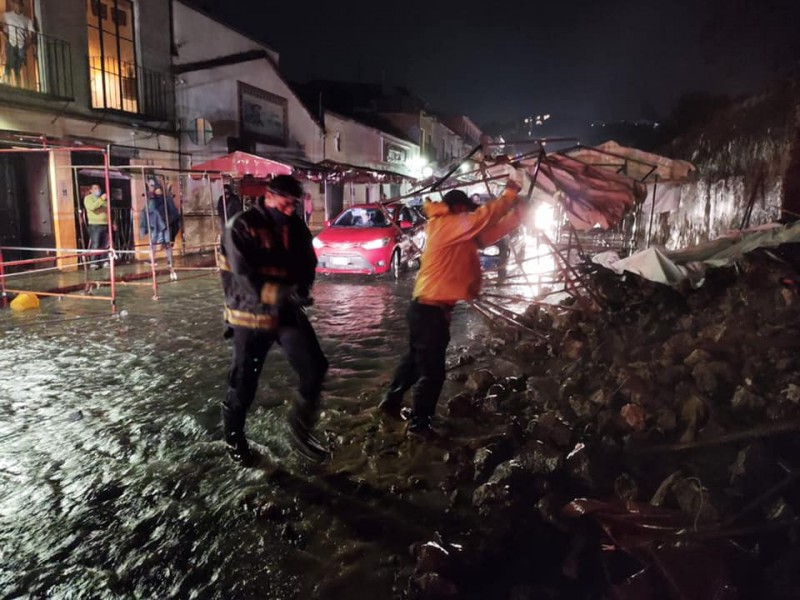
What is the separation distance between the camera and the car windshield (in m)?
13.0

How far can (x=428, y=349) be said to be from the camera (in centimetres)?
421

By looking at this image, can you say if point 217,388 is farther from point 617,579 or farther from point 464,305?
point 464,305

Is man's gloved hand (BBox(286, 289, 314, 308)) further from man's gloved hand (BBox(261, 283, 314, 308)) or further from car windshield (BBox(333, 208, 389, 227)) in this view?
car windshield (BBox(333, 208, 389, 227))

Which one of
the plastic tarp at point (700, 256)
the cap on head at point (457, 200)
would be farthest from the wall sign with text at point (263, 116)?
the cap on head at point (457, 200)

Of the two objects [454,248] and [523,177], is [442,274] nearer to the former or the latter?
[454,248]

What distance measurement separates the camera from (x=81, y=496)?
11.7 ft

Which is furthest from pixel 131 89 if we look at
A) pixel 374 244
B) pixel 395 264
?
pixel 395 264

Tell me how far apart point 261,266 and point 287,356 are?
0.64 m

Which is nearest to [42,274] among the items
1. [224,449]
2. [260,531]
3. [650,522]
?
[224,449]

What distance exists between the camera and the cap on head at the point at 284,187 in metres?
3.71

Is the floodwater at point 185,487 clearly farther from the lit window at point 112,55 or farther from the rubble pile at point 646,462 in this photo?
the lit window at point 112,55

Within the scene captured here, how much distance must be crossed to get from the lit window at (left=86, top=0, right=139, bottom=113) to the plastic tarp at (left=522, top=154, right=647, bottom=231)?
40.7 feet

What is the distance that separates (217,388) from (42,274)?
9895 mm

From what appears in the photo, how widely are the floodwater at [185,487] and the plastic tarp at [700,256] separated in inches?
119
